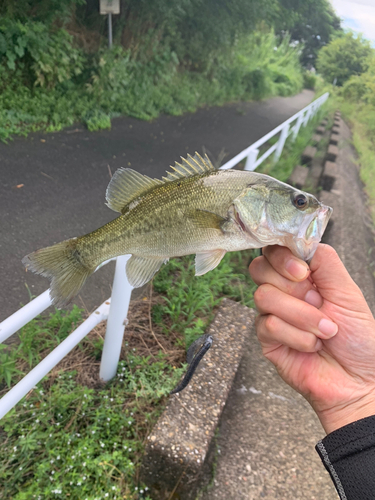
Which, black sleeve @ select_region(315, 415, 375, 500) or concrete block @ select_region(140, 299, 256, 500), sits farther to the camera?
concrete block @ select_region(140, 299, 256, 500)

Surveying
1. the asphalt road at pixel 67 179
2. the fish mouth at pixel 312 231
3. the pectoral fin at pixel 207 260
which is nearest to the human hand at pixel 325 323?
the fish mouth at pixel 312 231

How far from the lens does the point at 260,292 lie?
1.39 m

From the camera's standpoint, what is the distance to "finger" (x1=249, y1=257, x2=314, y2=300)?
1345mm

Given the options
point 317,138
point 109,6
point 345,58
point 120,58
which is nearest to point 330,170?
point 317,138

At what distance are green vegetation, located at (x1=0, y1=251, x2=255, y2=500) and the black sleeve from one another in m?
1.41

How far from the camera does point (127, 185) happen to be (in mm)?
1165

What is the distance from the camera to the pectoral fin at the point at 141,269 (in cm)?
116

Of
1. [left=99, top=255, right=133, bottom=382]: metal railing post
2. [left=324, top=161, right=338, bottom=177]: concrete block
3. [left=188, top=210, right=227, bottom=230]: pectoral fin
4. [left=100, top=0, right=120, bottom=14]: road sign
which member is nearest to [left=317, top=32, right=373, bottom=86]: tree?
[left=324, top=161, right=338, bottom=177]: concrete block

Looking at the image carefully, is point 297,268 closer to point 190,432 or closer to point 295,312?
point 295,312

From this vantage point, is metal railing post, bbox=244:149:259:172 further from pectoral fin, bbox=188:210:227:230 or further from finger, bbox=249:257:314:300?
pectoral fin, bbox=188:210:227:230

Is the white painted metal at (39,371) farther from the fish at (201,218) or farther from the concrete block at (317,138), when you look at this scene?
the concrete block at (317,138)

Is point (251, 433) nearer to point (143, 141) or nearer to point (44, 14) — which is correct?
point (143, 141)

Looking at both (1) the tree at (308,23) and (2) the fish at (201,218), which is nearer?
(2) the fish at (201,218)

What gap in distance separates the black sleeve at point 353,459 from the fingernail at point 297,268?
589 millimetres
